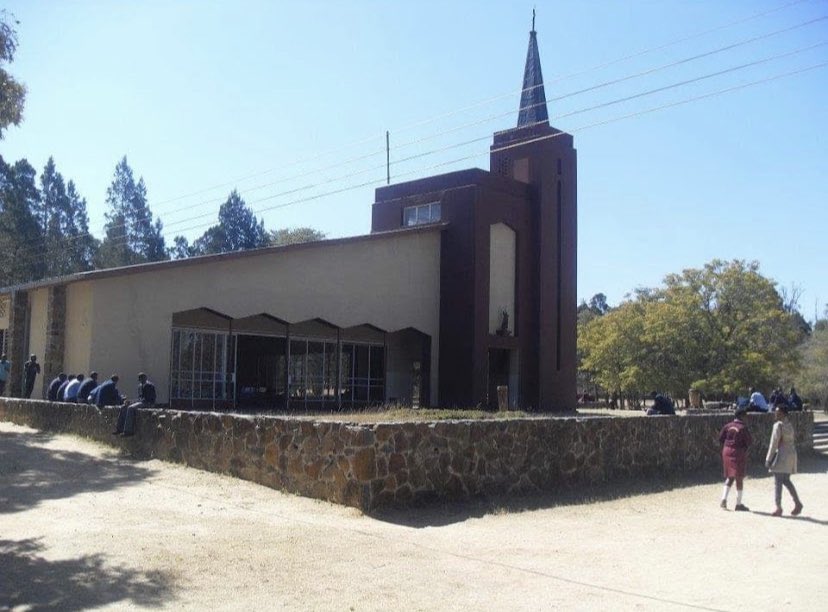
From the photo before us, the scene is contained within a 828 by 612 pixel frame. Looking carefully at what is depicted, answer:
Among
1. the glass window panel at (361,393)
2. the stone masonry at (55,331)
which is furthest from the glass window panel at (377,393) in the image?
the stone masonry at (55,331)

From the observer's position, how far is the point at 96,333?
22453 millimetres

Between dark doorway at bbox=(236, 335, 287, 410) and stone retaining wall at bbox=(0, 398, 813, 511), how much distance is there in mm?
10218

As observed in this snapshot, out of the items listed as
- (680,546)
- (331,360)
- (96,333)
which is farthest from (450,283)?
(680,546)

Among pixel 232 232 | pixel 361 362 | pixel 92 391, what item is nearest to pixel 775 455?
pixel 92 391

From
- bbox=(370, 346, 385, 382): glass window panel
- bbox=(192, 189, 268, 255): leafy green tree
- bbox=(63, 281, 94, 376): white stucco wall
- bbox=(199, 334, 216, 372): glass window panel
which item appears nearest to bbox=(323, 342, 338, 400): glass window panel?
bbox=(370, 346, 385, 382): glass window panel

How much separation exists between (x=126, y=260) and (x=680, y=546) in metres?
56.6

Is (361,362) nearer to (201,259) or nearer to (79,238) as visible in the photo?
(201,259)

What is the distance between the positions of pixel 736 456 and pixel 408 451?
547 centimetres

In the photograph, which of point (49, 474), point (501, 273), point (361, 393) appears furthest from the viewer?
point (501, 273)

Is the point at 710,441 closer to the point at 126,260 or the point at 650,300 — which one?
the point at 650,300

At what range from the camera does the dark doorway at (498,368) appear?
34.9m

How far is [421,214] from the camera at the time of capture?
114ft

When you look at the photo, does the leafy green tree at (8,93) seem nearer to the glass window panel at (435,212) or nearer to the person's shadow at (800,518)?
the person's shadow at (800,518)

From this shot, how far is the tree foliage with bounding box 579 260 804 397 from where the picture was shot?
120 feet
